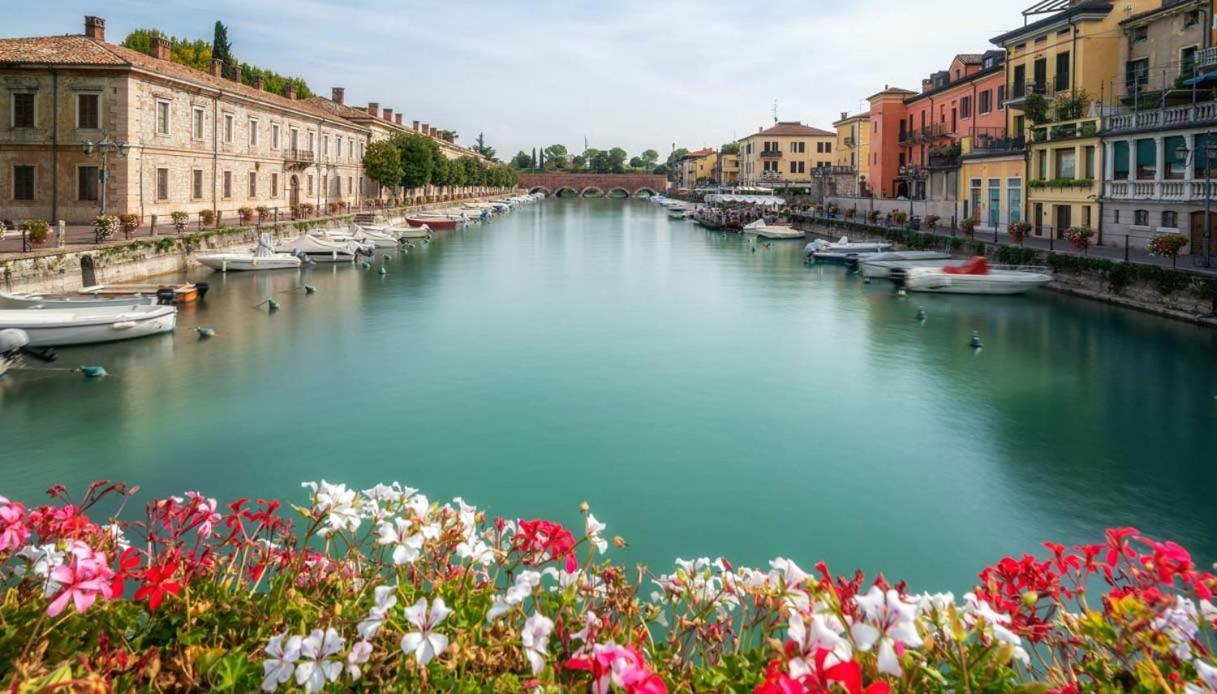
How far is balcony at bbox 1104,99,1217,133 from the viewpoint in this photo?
27.0 meters

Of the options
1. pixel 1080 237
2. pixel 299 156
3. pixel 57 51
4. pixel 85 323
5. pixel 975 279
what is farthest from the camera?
pixel 299 156

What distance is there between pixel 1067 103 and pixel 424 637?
124ft

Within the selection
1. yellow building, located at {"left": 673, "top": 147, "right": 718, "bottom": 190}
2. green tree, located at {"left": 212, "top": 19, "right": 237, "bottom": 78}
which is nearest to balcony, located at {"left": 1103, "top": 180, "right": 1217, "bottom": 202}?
green tree, located at {"left": 212, "top": 19, "right": 237, "bottom": 78}

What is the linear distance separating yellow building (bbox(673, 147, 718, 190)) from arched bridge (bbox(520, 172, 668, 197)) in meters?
6.54

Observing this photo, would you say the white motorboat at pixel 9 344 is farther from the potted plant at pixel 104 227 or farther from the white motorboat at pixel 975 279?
the white motorboat at pixel 975 279

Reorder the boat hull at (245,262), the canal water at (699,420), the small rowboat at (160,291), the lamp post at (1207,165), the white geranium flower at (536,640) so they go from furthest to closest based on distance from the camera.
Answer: the boat hull at (245,262) → the lamp post at (1207,165) → the small rowboat at (160,291) → the canal water at (699,420) → the white geranium flower at (536,640)

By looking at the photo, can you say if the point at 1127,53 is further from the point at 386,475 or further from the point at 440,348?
the point at 386,475

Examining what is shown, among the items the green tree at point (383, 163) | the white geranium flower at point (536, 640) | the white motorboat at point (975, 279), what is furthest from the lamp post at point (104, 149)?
the white geranium flower at point (536, 640)

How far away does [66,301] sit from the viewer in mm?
20156

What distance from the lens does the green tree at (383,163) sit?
204 feet

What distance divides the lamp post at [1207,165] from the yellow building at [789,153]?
263ft

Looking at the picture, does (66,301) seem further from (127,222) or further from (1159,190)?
(1159,190)

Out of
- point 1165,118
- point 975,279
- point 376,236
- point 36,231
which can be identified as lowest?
point 975,279

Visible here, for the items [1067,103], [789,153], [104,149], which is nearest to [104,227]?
[104,149]
